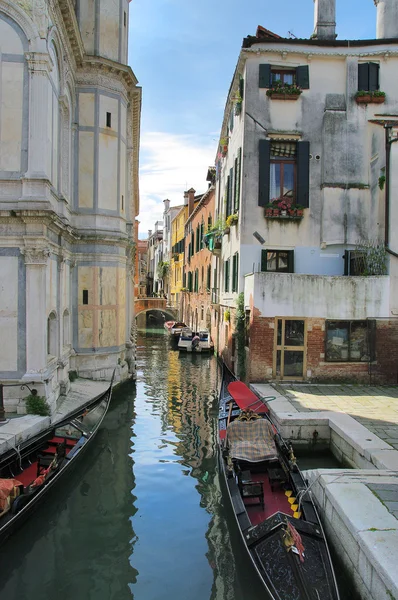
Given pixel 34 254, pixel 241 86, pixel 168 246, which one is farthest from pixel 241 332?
pixel 168 246

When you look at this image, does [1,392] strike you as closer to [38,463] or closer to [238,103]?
[38,463]

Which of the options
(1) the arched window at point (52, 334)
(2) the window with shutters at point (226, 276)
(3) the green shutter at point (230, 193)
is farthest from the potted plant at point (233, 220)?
(1) the arched window at point (52, 334)

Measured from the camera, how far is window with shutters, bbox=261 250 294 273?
1370 cm

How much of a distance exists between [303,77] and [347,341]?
7.45 m

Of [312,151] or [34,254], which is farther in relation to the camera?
[312,151]

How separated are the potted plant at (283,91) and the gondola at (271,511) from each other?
8570 millimetres

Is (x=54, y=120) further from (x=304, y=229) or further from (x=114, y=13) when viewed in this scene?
(x=304, y=229)

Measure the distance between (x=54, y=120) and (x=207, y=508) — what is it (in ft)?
28.6

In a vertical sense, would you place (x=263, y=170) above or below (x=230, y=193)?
above

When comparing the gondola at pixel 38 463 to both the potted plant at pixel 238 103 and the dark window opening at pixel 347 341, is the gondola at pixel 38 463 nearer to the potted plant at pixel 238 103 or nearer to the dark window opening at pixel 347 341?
the dark window opening at pixel 347 341

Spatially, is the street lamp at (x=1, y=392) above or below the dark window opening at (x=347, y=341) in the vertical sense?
below

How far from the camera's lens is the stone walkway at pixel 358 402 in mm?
8680

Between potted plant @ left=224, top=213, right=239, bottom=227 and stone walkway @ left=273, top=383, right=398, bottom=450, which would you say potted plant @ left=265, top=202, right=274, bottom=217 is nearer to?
potted plant @ left=224, top=213, right=239, bottom=227

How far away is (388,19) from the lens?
46.5 ft
